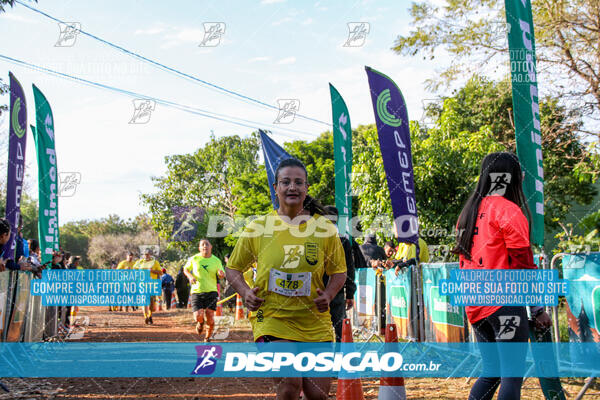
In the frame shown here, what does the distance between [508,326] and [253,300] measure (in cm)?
151

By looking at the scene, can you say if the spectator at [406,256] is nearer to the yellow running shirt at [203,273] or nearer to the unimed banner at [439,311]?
the unimed banner at [439,311]

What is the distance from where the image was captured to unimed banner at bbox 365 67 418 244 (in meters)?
7.80

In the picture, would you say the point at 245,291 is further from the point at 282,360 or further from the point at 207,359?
the point at 207,359

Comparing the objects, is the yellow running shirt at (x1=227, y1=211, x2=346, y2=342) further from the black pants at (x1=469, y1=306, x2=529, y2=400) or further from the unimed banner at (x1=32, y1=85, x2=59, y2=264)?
the unimed banner at (x1=32, y1=85, x2=59, y2=264)

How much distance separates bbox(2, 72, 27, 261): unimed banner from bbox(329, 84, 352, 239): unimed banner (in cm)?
548

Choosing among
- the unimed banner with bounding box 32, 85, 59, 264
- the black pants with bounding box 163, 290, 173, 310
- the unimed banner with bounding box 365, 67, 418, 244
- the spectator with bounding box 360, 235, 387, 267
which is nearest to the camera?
the unimed banner with bounding box 365, 67, 418, 244

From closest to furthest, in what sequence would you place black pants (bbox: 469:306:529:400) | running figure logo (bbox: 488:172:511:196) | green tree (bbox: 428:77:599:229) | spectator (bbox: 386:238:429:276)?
black pants (bbox: 469:306:529:400), running figure logo (bbox: 488:172:511:196), spectator (bbox: 386:238:429:276), green tree (bbox: 428:77:599:229)

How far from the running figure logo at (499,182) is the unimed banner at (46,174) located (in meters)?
8.12

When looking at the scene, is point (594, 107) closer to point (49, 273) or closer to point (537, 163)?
point (537, 163)

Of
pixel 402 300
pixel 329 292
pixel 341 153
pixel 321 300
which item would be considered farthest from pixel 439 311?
pixel 341 153

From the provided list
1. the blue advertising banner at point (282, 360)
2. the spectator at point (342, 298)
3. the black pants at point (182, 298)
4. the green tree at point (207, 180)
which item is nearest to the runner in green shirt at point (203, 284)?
the blue advertising banner at point (282, 360)

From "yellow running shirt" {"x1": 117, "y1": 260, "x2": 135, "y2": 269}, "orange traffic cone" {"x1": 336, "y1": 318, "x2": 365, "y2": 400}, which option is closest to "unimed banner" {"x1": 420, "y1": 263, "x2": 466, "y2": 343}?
"orange traffic cone" {"x1": 336, "y1": 318, "x2": 365, "y2": 400}

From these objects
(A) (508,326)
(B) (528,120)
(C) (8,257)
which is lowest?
(A) (508,326)

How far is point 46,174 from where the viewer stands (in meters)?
9.59
